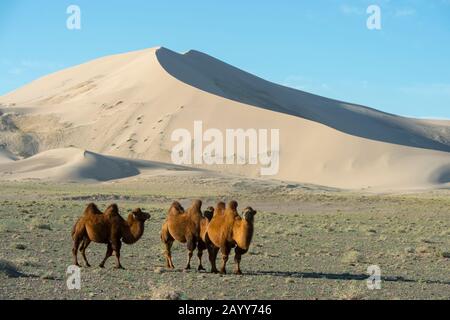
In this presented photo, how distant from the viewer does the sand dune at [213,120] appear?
7894 cm

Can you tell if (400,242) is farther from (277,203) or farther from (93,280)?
(277,203)

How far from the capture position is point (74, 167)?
65875 millimetres

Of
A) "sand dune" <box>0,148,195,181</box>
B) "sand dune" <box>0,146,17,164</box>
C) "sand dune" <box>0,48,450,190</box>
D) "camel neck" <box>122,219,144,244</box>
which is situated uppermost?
"sand dune" <box>0,48,450,190</box>

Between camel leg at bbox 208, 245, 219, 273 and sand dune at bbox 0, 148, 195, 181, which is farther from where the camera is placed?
sand dune at bbox 0, 148, 195, 181

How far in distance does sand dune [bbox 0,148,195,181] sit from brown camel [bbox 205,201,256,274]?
50.7 m

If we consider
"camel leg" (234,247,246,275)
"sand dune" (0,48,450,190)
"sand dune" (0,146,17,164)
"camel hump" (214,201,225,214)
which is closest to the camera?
"camel leg" (234,247,246,275)

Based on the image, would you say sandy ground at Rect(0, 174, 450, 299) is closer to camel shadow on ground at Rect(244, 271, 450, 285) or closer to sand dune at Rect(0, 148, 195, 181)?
camel shadow on ground at Rect(244, 271, 450, 285)

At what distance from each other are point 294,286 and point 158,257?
14.9ft

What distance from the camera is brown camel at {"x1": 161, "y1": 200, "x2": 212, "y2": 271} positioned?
42.3 feet

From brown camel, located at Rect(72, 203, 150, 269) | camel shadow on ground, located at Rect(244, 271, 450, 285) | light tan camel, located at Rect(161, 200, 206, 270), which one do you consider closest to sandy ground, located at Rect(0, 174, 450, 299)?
camel shadow on ground, located at Rect(244, 271, 450, 285)

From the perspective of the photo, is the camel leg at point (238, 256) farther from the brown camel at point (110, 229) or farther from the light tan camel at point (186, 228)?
the brown camel at point (110, 229)

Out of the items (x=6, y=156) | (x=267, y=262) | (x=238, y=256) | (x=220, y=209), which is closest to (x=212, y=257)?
(x=238, y=256)

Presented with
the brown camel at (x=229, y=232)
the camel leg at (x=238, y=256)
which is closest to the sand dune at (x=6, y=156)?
the brown camel at (x=229, y=232)

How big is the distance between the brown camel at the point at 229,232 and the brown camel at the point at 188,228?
288mm
